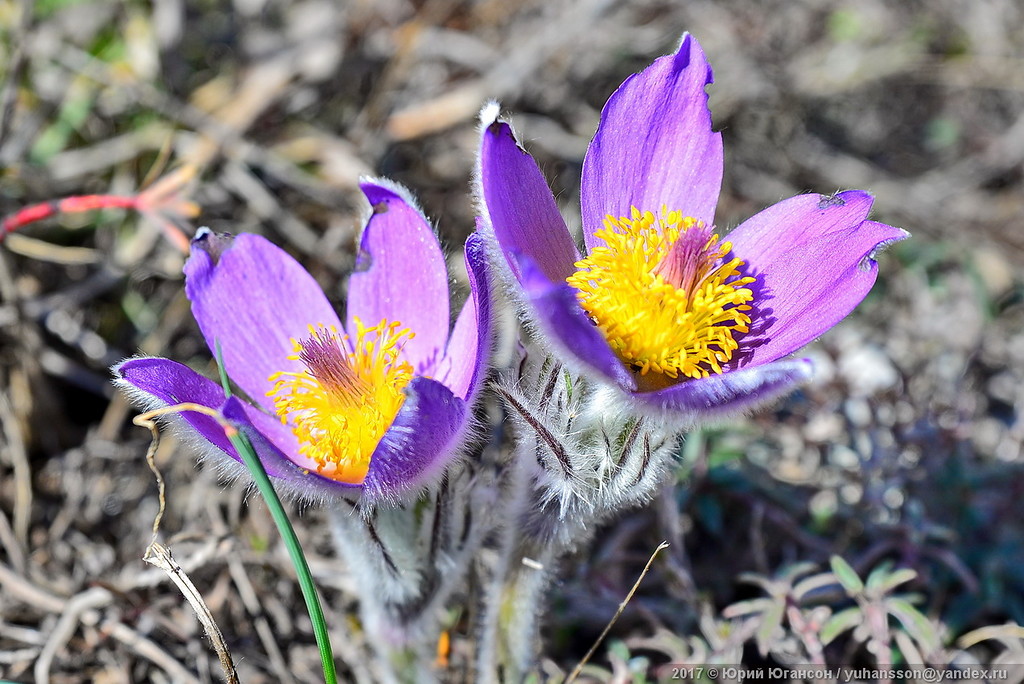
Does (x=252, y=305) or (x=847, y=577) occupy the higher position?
(x=252, y=305)

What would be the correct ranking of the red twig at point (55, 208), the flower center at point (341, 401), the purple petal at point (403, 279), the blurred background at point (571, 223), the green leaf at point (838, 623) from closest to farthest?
the flower center at point (341, 401), the purple petal at point (403, 279), the green leaf at point (838, 623), the blurred background at point (571, 223), the red twig at point (55, 208)

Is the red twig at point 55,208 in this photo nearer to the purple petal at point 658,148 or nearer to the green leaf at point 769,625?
the purple petal at point 658,148

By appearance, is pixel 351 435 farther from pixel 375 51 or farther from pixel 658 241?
pixel 375 51

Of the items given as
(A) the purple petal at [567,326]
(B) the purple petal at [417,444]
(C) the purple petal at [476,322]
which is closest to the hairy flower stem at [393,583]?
(B) the purple petal at [417,444]

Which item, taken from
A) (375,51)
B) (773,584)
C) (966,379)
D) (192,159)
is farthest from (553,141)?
(773,584)

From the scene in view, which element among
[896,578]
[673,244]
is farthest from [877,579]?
[673,244]

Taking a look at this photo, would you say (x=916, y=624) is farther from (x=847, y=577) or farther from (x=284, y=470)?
(x=284, y=470)

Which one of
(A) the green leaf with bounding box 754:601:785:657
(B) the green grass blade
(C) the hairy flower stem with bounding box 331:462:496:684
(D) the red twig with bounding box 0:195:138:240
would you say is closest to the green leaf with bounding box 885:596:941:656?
(A) the green leaf with bounding box 754:601:785:657
